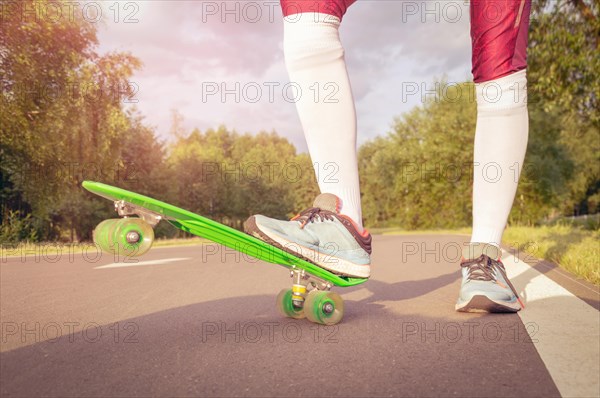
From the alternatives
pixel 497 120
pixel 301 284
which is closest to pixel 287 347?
pixel 301 284

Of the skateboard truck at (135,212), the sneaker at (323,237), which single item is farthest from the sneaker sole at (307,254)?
the skateboard truck at (135,212)

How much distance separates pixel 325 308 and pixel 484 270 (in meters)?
0.85

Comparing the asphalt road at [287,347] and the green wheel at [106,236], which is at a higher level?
the green wheel at [106,236]

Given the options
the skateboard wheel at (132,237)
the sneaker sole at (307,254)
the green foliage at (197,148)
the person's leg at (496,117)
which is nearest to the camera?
the skateboard wheel at (132,237)

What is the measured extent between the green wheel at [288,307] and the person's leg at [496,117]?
0.83m

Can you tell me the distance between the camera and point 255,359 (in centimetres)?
152

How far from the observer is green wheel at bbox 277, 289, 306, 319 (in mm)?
2221

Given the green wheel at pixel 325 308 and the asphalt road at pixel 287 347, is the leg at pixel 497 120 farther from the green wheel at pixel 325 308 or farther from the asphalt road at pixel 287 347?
the green wheel at pixel 325 308

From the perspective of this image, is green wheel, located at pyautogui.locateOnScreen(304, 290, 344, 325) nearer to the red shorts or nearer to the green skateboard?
the green skateboard

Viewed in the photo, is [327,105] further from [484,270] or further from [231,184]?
[231,184]

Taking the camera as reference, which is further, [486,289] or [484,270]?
[484,270]

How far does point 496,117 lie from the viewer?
253 centimetres

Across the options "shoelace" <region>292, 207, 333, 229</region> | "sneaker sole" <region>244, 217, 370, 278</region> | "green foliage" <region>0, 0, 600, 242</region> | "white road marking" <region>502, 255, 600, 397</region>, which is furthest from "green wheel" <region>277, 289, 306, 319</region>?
"green foliage" <region>0, 0, 600, 242</region>

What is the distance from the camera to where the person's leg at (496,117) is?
2.38 metres
